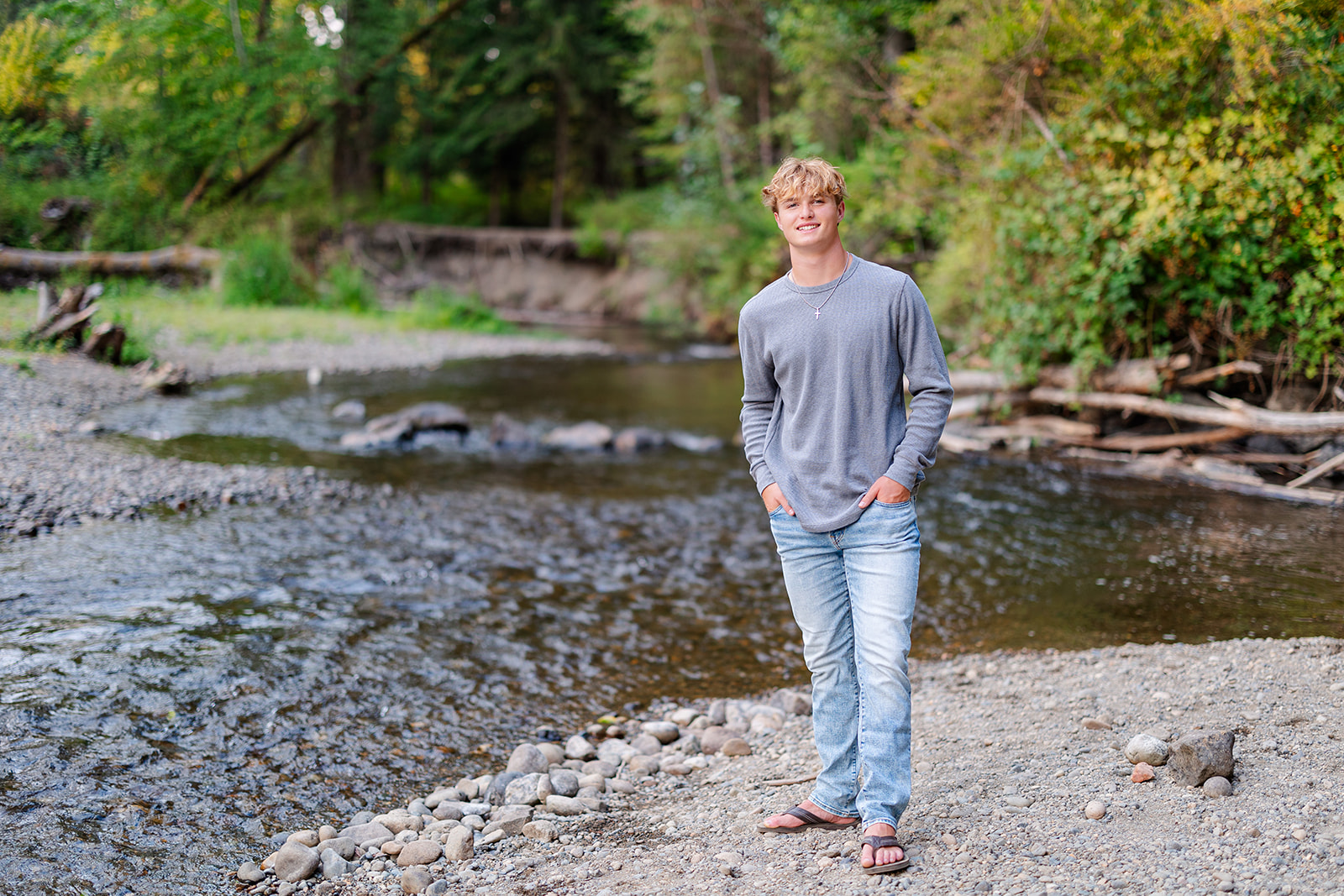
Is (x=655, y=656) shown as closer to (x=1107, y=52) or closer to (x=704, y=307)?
(x=1107, y=52)

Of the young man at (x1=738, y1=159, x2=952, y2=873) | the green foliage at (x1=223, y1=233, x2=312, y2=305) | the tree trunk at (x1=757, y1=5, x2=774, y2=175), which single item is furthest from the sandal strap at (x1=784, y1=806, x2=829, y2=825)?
the green foliage at (x1=223, y1=233, x2=312, y2=305)

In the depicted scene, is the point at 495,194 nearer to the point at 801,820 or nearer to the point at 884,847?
the point at 801,820

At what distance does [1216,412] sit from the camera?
28.4 ft

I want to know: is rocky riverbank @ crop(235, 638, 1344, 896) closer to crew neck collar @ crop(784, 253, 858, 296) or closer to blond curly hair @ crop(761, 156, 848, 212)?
crew neck collar @ crop(784, 253, 858, 296)

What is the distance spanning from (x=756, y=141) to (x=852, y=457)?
69.9 ft

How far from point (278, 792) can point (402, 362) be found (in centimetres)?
1258

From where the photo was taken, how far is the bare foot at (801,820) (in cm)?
288

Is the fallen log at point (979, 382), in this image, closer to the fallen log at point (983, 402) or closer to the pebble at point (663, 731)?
the fallen log at point (983, 402)

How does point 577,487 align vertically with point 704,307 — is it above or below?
below

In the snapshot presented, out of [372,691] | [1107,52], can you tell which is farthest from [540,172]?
[372,691]

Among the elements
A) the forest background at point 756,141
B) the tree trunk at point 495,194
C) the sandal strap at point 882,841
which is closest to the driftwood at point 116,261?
the forest background at point 756,141

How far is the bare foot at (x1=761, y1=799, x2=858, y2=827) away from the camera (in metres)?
2.88

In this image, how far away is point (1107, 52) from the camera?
9.42m

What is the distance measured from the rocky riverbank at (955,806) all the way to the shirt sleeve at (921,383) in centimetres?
116
